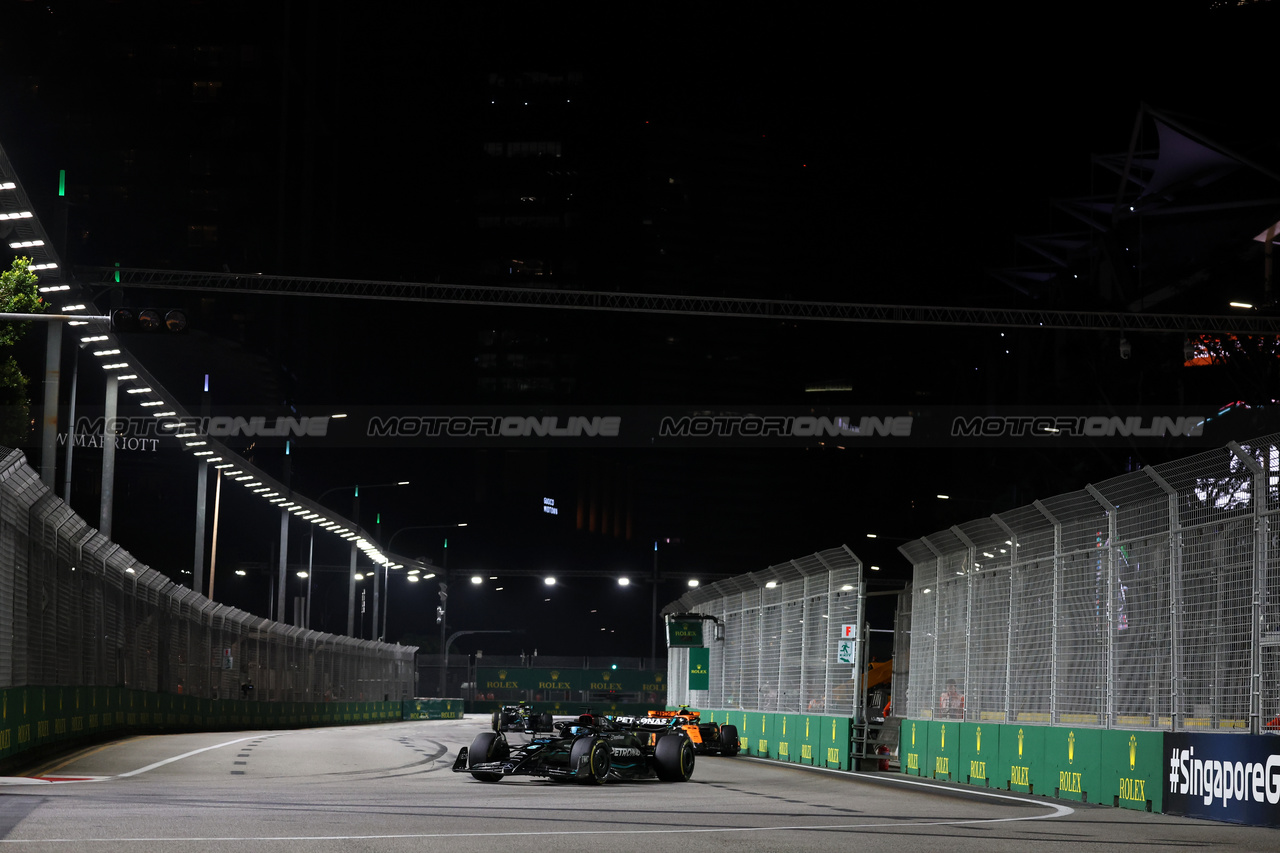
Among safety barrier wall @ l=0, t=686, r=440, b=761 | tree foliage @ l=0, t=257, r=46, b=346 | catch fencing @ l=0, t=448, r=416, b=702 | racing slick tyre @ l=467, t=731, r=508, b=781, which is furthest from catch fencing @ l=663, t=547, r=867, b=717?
tree foliage @ l=0, t=257, r=46, b=346

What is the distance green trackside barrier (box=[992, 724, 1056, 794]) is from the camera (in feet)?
54.3

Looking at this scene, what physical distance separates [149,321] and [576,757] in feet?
33.1

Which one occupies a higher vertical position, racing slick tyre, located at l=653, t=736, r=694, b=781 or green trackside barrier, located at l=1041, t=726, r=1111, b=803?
green trackside barrier, located at l=1041, t=726, r=1111, b=803

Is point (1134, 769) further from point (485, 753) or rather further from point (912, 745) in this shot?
point (485, 753)

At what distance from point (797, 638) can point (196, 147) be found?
110 m

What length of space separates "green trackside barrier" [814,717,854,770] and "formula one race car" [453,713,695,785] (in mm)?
4865

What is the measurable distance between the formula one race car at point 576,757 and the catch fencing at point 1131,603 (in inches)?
176

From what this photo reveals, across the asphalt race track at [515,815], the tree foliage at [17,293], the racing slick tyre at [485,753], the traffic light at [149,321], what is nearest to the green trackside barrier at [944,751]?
the asphalt race track at [515,815]

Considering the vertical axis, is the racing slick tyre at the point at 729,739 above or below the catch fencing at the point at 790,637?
below

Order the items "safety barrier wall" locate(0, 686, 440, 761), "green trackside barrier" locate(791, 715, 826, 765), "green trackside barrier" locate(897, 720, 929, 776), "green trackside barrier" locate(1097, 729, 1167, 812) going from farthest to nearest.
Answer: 1. "green trackside barrier" locate(791, 715, 826, 765)
2. "green trackside barrier" locate(897, 720, 929, 776)
3. "safety barrier wall" locate(0, 686, 440, 761)
4. "green trackside barrier" locate(1097, 729, 1167, 812)

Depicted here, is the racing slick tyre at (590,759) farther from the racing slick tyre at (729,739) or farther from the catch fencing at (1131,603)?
the racing slick tyre at (729,739)

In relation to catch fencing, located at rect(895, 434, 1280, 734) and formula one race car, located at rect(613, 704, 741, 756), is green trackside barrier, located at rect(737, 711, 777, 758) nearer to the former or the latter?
formula one race car, located at rect(613, 704, 741, 756)

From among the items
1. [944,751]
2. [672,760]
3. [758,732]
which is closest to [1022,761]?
[944,751]

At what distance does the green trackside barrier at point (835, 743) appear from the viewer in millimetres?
22781
